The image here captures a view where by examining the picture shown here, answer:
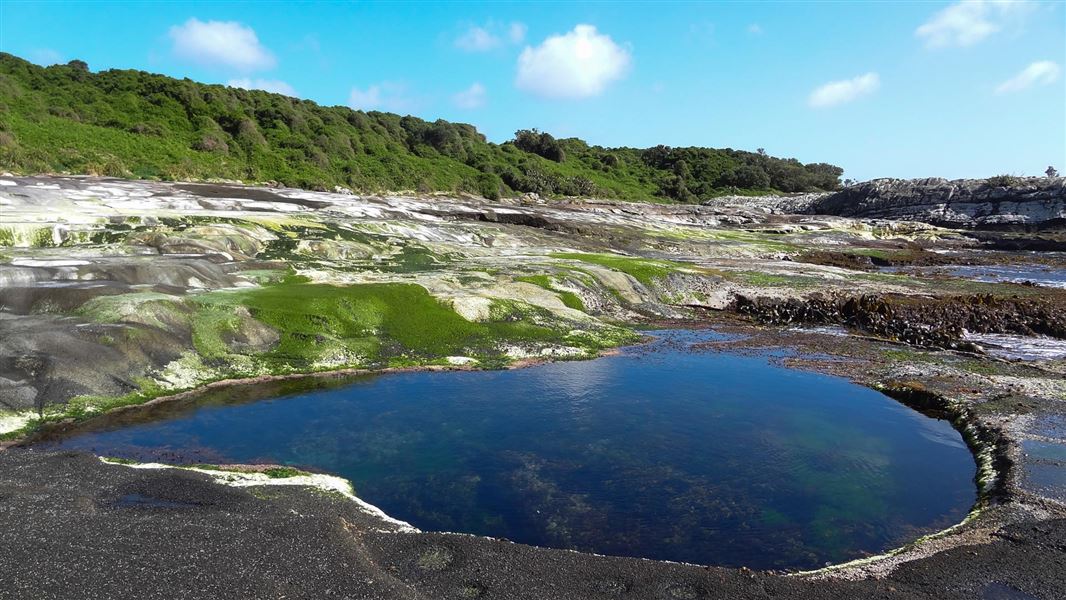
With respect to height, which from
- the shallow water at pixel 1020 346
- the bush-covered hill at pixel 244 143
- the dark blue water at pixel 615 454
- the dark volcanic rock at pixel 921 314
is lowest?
the dark blue water at pixel 615 454

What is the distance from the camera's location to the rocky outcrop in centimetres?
10606

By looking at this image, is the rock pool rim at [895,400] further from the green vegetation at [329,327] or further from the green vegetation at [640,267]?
the green vegetation at [640,267]

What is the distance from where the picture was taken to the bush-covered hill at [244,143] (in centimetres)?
7644

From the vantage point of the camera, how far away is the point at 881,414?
80.0 feet

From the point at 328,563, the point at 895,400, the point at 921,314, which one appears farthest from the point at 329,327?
the point at 921,314

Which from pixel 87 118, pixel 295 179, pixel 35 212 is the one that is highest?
pixel 87 118

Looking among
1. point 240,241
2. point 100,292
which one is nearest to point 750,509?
point 100,292

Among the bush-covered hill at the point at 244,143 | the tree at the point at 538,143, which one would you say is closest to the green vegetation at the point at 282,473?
the bush-covered hill at the point at 244,143

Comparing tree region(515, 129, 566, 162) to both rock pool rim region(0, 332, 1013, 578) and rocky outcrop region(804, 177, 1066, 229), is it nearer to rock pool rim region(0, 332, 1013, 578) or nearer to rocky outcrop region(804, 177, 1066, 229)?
rocky outcrop region(804, 177, 1066, 229)

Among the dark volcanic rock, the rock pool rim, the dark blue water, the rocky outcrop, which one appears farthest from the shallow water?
the rocky outcrop

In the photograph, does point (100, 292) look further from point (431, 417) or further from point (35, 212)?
point (35, 212)

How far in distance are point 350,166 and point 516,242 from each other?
4690cm

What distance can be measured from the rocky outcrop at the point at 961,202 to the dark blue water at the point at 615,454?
353 feet

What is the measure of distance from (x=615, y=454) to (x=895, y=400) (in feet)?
46.8
